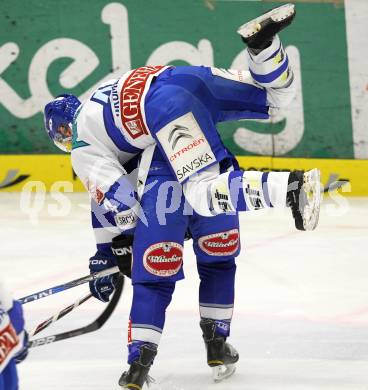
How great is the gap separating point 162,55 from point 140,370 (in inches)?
176

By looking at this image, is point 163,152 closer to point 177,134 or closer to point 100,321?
point 177,134

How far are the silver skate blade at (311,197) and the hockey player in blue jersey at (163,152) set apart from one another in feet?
0.58

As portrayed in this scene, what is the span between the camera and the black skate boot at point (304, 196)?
148 inches

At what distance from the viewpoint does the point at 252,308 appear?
5.35 metres

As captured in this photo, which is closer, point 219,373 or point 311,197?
point 311,197

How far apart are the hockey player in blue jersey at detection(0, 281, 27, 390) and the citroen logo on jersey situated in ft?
3.55

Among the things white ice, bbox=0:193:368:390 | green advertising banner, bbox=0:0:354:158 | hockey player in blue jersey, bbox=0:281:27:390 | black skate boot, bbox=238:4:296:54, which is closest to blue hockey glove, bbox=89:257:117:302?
white ice, bbox=0:193:368:390

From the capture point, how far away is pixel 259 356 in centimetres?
461

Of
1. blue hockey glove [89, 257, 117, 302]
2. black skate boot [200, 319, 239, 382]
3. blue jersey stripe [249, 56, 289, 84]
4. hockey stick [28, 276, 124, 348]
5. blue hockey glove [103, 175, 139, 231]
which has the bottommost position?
black skate boot [200, 319, 239, 382]

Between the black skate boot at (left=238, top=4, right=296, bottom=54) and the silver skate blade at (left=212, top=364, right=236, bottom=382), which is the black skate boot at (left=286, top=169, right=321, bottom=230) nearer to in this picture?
the black skate boot at (left=238, top=4, right=296, bottom=54)

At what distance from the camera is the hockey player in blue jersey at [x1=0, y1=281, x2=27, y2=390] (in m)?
3.02

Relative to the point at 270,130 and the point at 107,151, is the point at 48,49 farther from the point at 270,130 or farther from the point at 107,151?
the point at 107,151

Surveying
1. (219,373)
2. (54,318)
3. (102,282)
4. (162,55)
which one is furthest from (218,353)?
(162,55)

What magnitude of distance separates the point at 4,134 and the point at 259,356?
4.34 metres
